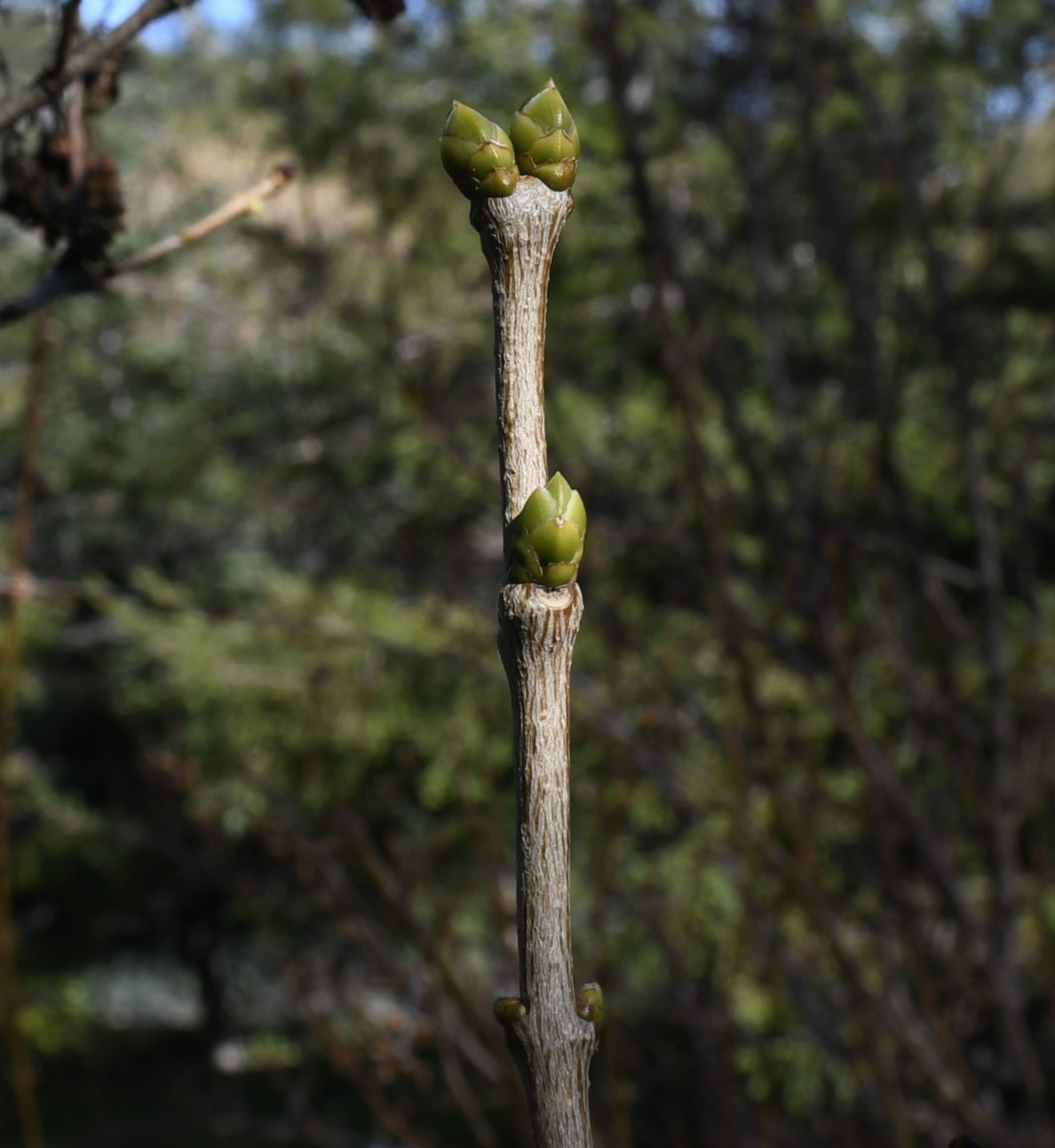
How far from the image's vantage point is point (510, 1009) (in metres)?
0.49

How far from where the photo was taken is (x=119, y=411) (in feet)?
23.8

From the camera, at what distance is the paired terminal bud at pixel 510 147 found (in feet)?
1.61

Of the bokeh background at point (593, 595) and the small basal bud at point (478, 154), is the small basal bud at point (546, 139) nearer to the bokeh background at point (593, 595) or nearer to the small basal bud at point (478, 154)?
the small basal bud at point (478, 154)

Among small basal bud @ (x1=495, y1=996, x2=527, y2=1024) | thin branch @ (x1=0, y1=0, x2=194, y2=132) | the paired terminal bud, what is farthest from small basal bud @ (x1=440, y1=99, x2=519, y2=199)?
thin branch @ (x1=0, y1=0, x2=194, y2=132)

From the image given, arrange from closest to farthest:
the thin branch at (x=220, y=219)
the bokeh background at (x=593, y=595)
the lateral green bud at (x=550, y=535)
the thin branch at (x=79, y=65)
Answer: the lateral green bud at (x=550, y=535) < the thin branch at (x=79, y=65) < the thin branch at (x=220, y=219) < the bokeh background at (x=593, y=595)

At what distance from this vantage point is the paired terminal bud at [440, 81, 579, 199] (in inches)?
19.3

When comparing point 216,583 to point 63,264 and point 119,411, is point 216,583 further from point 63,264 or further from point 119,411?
point 63,264

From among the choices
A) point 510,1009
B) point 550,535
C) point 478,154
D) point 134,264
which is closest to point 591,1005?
point 510,1009

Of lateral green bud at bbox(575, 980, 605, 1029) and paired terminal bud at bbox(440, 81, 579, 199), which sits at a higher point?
paired terminal bud at bbox(440, 81, 579, 199)

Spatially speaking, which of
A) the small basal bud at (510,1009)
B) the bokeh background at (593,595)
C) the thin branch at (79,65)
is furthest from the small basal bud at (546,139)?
the bokeh background at (593,595)

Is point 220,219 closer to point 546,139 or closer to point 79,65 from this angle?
point 79,65

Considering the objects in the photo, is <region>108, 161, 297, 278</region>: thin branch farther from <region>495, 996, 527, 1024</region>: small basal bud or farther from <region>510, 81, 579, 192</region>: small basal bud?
<region>495, 996, 527, 1024</region>: small basal bud

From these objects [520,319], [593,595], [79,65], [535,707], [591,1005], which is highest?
[79,65]

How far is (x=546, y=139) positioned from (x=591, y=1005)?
331 millimetres
